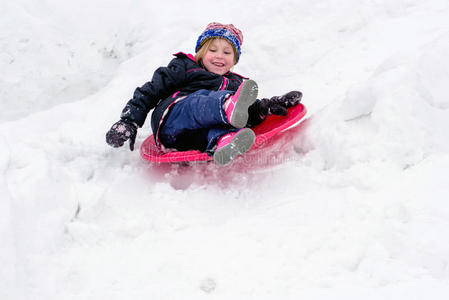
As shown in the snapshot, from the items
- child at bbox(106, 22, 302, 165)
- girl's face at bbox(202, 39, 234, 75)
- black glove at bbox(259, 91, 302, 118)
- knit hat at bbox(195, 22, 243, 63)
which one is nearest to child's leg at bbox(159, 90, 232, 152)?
child at bbox(106, 22, 302, 165)

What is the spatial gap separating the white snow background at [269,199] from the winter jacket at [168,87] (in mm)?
341

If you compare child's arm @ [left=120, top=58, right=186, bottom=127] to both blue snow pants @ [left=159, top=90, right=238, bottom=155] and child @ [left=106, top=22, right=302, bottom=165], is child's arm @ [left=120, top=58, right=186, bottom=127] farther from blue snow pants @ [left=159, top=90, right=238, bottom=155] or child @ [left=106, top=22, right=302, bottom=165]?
blue snow pants @ [left=159, top=90, right=238, bottom=155]

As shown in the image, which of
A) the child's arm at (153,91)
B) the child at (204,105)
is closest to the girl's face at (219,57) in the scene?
the child at (204,105)

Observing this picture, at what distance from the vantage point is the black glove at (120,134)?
222 cm

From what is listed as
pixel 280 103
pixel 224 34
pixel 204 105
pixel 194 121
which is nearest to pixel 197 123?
pixel 194 121

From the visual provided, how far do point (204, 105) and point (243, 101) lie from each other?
281 mm

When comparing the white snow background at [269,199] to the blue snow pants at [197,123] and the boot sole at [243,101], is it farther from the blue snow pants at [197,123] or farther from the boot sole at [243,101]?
the boot sole at [243,101]

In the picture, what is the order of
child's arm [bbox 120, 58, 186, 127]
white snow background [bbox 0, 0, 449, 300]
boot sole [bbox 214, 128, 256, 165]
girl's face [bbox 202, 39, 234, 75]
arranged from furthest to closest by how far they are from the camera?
girl's face [bbox 202, 39, 234, 75]
child's arm [bbox 120, 58, 186, 127]
boot sole [bbox 214, 128, 256, 165]
white snow background [bbox 0, 0, 449, 300]

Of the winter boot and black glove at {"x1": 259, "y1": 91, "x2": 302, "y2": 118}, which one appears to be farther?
black glove at {"x1": 259, "y1": 91, "x2": 302, "y2": 118}

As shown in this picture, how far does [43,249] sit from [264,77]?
7.99 ft

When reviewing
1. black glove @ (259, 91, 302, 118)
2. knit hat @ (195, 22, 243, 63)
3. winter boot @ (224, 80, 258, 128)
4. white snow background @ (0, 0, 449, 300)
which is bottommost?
white snow background @ (0, 0, 449, 300)

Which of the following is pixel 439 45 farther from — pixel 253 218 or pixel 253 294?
pixel 253 294

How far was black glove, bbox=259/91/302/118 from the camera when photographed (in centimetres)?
241

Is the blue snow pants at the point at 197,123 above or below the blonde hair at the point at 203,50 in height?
below
